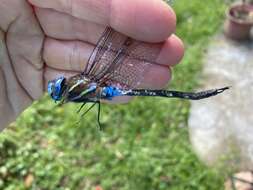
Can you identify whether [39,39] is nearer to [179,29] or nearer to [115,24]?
[115,24]

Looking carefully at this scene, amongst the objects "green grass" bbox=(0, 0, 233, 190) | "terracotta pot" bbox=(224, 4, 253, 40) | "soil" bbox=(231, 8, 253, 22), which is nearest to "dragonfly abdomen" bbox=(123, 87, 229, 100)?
"green grass" bbox=(0, 0, 233, 190)

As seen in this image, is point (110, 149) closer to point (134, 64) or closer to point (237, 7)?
point (134, 64)

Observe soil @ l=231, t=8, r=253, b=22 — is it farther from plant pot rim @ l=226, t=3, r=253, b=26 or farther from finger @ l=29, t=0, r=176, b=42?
finger @ l=29, t=0, r=176, b=42

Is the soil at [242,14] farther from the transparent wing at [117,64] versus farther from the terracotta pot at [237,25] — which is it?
the transparent wing at [117,64]

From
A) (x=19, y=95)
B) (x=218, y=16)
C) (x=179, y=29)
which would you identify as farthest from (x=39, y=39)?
(x=218, y=16)

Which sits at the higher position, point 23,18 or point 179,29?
point 23,18

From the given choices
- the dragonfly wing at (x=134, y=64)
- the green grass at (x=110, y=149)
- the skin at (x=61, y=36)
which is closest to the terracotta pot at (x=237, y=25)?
the green grass at (x=110, y=149)

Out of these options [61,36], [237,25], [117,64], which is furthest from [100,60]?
[237,25]
